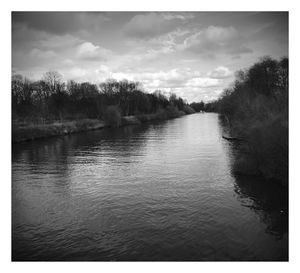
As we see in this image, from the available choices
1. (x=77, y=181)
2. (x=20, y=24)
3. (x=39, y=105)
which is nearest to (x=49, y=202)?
(x=77, y=181)

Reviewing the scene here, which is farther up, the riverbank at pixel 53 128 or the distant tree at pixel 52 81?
the distant tree at pixel 52 81

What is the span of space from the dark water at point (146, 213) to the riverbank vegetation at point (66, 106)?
26758 millimetres

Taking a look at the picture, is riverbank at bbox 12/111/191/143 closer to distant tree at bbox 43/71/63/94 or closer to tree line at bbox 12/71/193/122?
tree line at bbox 12/71/193/122

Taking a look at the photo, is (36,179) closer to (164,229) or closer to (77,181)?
(77,181)

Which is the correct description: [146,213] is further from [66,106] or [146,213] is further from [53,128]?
[66,106]

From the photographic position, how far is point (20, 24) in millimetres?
11344

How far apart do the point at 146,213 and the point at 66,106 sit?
59.0 meters

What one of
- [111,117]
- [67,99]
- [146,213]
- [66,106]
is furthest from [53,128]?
[146,213]

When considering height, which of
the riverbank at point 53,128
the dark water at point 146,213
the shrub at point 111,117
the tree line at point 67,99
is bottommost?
the dark water at point 146,213

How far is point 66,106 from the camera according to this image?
67.7 metres

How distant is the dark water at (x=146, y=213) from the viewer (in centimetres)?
1117

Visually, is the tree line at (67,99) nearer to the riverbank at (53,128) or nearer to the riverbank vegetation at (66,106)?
the riverbank vegetation at (66,106)

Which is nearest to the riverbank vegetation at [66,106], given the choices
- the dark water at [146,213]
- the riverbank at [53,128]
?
the riverbank at [53,128]

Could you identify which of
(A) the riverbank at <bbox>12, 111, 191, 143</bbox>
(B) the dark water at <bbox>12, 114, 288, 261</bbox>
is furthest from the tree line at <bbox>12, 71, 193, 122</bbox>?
(B) the dark water at <bbox>12, 114, 288, 261</bbox>
